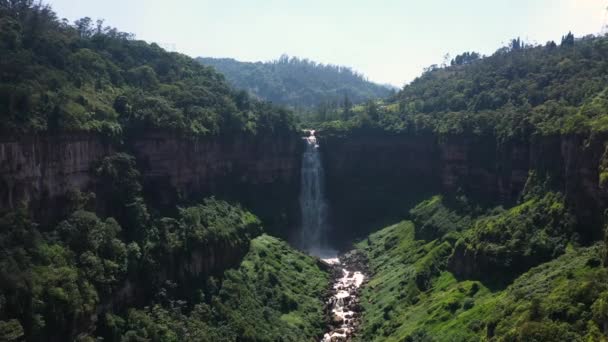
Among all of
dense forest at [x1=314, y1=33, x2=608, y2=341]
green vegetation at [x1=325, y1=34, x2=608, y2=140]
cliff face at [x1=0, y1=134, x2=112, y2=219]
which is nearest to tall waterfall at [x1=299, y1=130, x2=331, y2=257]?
dense forest at [x1=314, y1=33, x2=608, y2=341]

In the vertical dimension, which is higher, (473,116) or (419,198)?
(473,116)

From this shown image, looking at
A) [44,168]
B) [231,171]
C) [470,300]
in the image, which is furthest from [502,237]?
[231,171]

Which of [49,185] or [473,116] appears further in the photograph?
[473,116]

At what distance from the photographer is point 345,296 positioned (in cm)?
7700

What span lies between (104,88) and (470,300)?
49689mm

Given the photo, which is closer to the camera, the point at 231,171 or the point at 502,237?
the point at 502,237

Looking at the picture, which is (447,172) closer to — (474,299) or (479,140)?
(479,140)

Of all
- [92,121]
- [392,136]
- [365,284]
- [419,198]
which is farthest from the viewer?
[392,136]

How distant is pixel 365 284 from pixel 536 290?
35.0 m

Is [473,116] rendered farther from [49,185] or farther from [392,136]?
[49,185]

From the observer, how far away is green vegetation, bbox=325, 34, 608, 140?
72.1 m

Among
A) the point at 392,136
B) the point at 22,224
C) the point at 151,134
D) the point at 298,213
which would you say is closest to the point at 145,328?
the point at 22,224

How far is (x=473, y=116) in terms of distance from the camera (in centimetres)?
9469

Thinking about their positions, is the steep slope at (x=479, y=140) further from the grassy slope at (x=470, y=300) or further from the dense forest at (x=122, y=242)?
the dense forest at (x=122, y=242)
